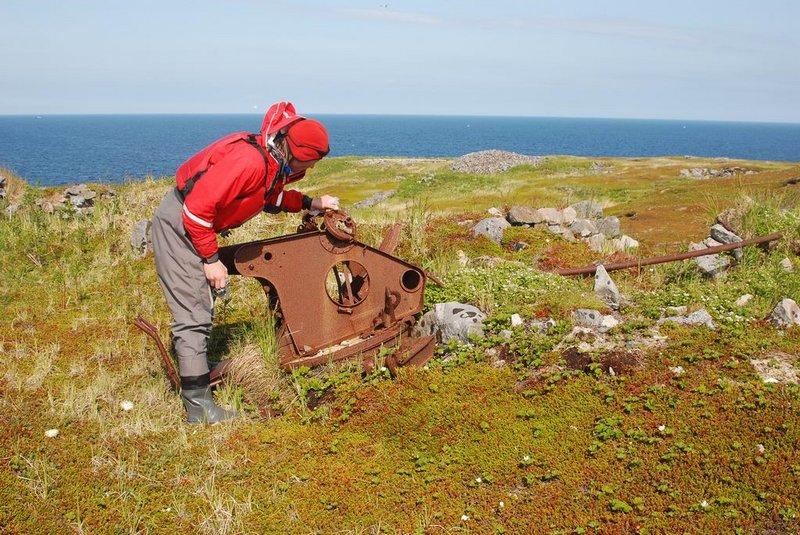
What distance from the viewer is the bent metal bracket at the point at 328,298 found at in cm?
587

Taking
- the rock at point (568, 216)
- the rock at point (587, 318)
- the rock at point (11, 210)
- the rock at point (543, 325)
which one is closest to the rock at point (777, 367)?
the rock at point (587, 318)

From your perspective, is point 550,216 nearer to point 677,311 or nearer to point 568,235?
point 568,235

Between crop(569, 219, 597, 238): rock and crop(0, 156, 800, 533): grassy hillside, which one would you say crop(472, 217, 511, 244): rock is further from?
crop(0, 156, 800, 533): grassy hillside

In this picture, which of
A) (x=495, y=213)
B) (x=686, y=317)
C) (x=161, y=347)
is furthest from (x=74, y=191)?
(x=686, y=317)

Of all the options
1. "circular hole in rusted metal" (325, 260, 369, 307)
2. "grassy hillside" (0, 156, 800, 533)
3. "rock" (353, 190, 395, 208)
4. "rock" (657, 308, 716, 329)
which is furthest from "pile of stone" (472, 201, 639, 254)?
"rock" (353, 190, 395, 208)

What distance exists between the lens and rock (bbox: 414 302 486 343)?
6770mm

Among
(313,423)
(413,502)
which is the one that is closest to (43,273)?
(313,423)

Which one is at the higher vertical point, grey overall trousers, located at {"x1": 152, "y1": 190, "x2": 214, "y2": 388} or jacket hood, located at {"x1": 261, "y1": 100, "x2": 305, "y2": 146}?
jacket hood, located at {"x1": 261, "y1": 100, "x2": 305, "y2": 146}

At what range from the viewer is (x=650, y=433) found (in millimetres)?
4879

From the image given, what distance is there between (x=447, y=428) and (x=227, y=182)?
272cm

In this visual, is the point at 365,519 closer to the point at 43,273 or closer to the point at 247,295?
the point at 247,295

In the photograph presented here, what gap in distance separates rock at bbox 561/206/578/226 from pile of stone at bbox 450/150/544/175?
34.9 meters

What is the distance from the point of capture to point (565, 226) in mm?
13125

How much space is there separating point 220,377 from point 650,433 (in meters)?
3.86
